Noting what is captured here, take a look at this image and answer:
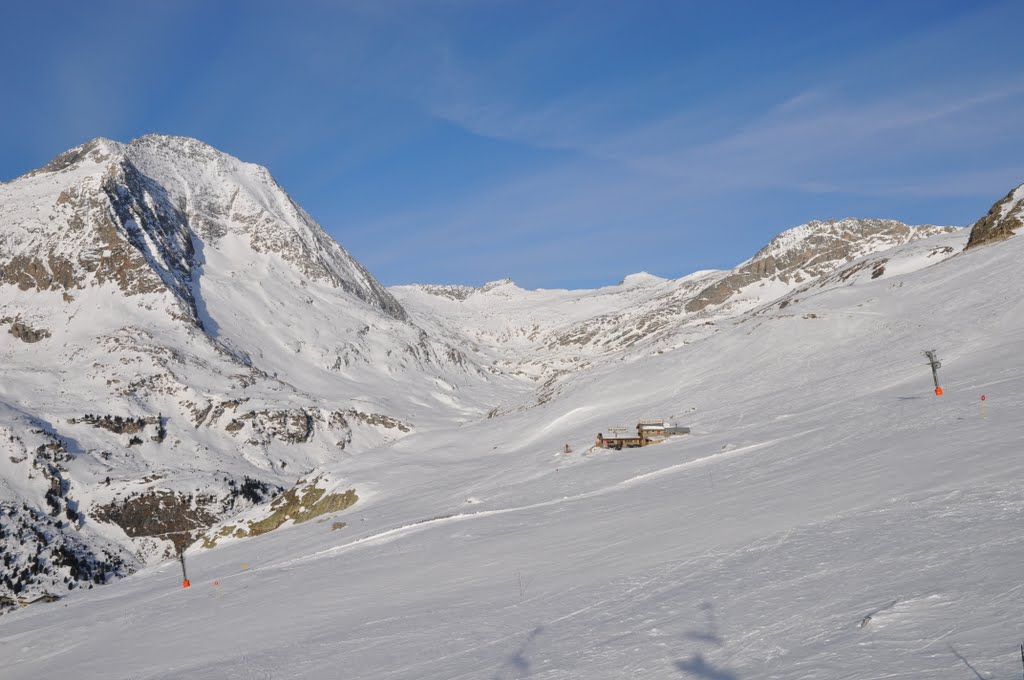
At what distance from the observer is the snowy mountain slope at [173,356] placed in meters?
83.2

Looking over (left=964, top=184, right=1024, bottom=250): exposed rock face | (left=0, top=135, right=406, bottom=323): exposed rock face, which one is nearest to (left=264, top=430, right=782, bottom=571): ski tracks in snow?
(left=964, top=184, right=1024, bottom=250): exposed rock face

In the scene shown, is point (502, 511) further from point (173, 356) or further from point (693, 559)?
point (173, 356)

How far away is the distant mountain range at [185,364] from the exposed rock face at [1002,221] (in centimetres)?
25

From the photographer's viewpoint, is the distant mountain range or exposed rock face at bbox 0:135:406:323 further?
exposed rock face at bbox 0:135:406:323

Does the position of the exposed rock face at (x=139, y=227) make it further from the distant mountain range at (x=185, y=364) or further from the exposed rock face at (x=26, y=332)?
the exposed rock face at (x=26, y=332)

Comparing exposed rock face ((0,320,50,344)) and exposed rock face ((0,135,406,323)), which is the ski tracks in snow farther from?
exposed rock face ((0,135,406,323))

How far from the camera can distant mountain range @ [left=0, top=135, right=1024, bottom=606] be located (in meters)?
75.8

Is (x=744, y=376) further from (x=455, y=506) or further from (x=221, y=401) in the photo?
(x=221, y=401)

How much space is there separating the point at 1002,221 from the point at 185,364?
10502 cm

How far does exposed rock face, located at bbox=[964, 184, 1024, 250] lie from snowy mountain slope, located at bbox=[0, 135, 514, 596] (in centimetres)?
7700

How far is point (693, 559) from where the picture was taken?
14797 mm

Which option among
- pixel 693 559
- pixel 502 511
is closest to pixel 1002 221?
pixel 502 511

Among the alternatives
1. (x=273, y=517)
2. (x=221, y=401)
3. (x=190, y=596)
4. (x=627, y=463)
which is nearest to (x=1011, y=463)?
(x=627, y=463)

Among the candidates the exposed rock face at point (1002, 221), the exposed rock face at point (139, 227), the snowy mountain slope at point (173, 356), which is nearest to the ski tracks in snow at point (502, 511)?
the exposed rock face at point (1002, 221)
